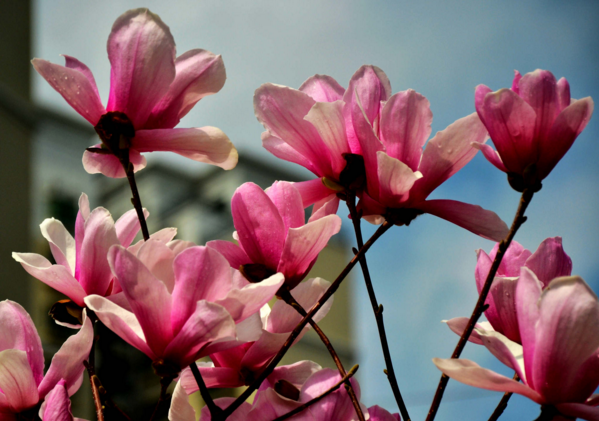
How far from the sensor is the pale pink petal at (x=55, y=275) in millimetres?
438

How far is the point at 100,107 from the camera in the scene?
0.44m

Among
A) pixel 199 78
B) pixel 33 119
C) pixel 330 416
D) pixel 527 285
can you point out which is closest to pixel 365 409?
pixel 330 416

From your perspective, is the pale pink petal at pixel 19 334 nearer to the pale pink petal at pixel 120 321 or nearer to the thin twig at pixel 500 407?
the pale pink petal at pixel 120 321

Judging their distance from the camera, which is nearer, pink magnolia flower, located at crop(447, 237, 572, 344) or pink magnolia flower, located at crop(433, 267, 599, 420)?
pink magnolia flower, located at crop(433, 267, 599, 420)

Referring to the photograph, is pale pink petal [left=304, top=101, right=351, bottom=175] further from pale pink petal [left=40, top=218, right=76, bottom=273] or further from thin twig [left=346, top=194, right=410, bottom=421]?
pale pink petal [left=40, top=218, right=76, bottom=273]

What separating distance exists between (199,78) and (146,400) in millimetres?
6867

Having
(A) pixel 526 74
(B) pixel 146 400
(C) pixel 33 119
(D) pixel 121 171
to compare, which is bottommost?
(B) pixel 146 400

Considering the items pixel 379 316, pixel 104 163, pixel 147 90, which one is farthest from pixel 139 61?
pixel 379 316

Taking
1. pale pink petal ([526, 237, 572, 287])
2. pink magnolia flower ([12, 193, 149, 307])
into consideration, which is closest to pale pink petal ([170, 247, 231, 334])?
pink magnolia flower ([12, 193, 149, 307])

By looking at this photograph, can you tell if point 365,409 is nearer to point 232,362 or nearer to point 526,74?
point 232,362

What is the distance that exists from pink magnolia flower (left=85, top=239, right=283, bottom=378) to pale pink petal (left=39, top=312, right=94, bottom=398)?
62mm

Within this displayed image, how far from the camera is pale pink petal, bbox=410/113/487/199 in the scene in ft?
1.37

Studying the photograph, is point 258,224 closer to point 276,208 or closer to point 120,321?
point 276,208

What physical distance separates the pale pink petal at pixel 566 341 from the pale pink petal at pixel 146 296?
19cm
